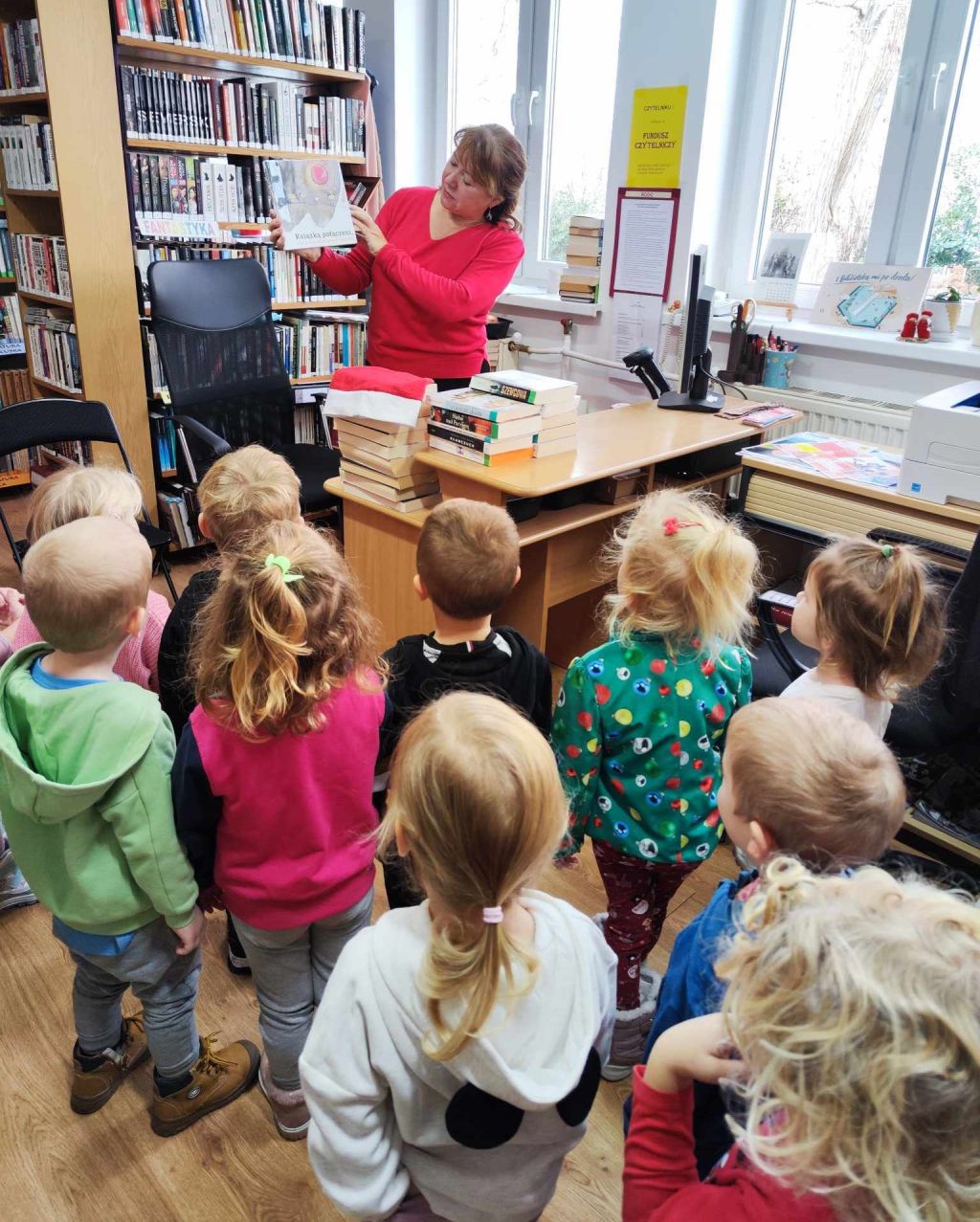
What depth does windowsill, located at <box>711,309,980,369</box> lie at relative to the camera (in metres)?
2.98

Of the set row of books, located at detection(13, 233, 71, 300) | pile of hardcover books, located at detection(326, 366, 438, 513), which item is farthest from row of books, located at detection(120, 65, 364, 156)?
pile of hardcover books, located at detection(326, 366, 438, 513)

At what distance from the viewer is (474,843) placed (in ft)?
2.57

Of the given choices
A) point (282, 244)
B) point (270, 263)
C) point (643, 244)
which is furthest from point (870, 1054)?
point (270, 263)

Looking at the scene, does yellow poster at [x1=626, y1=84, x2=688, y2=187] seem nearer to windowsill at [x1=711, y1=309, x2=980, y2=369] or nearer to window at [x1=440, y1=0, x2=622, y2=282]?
window at [x1=440, y1=0, x2=622, y2=282]

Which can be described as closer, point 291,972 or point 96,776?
point 96,776

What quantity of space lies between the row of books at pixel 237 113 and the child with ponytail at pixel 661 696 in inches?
113

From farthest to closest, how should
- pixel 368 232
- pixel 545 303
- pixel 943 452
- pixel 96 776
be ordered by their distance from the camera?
pixel 545 303
pixel 368 232
pixel 943 452
pixel 96 776

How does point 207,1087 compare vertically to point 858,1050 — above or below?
below

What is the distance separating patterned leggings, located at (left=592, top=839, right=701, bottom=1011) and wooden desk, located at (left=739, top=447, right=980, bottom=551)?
1233 mm

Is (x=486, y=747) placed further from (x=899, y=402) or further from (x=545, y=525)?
(x=899, y=402)

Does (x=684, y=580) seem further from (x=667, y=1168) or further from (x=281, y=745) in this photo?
(x=667, y=1168)

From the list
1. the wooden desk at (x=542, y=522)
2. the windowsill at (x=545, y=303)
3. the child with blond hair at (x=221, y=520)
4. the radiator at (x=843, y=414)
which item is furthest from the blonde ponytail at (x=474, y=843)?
the windowsill at (x=545, y=303)

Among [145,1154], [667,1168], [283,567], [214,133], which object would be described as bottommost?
[145,1154]

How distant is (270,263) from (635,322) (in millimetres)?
1617
